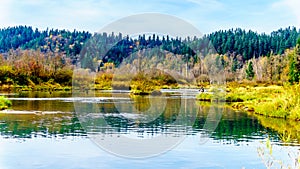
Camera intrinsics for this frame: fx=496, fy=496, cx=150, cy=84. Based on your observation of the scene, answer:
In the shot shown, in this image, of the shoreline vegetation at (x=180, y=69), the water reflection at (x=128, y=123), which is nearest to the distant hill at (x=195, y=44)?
the shoreline vegetation at (x=180, y=69)

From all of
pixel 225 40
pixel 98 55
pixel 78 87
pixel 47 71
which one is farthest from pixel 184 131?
pixel 225 40

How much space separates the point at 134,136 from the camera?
2209 centimetres

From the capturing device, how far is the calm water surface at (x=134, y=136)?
53.2ft

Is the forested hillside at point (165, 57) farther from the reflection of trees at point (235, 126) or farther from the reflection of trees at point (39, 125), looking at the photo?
the reflection of trees at point (39, 125)

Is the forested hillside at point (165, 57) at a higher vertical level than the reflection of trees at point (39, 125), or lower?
higher

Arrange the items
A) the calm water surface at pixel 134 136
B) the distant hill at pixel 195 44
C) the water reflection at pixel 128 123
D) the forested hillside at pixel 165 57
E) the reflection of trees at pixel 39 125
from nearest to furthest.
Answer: the calm water surface at pixel 134 136
the reflection of trees at pixel 39 125
the water reflection at pixel 128 123
the forested hillside at pixel 165 57
the distant hill at pixel 195 44

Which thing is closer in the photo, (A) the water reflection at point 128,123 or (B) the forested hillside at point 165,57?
(A) the water reflection at point 128,123

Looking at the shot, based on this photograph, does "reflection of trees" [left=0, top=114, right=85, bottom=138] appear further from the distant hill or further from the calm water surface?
the distant hill

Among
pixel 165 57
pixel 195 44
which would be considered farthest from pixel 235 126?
pixel 195 44

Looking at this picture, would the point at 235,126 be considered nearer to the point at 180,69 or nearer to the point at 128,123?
the point at 128,123

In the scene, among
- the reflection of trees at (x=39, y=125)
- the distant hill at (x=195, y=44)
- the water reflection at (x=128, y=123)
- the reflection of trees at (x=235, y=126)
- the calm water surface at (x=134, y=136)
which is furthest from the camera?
the distant hill at (x=195, y=44)

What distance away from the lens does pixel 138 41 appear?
124562mm

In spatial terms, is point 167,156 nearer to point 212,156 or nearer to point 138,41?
point 212,156

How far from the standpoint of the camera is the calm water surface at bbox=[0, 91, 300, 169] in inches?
639
